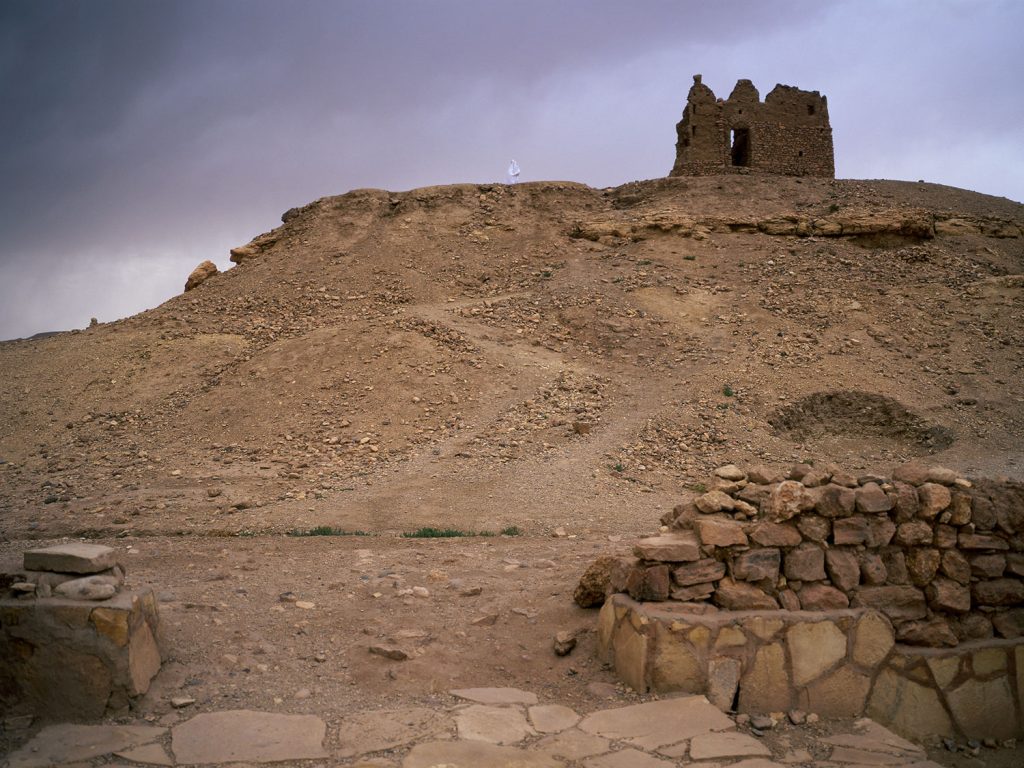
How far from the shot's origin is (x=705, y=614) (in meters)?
4.79

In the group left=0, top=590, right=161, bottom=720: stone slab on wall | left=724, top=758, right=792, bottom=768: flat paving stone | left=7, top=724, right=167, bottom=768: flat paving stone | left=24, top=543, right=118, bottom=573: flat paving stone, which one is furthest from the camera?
left=24, top=543, right=118, bottom=573: flat paving stone

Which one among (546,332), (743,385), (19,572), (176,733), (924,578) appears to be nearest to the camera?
(176,733)

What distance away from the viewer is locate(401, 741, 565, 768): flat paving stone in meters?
3.87

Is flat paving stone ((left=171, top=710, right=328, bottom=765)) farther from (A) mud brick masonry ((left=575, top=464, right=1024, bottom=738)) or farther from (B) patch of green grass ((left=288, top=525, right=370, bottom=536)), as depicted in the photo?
(B) patch of green grass ((left=288, top=525, right=370, bottom=536))

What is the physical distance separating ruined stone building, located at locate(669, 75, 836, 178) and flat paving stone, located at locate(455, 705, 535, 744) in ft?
74.4

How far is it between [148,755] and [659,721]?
8.62ft

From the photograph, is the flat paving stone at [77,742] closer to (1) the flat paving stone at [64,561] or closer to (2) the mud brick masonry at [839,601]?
(1) the flat paving stone at [64,561]

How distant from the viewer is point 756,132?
24.8m

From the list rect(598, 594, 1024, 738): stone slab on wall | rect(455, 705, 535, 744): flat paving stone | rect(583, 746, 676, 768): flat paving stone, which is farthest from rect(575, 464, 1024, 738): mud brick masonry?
rect(455, 705, 535, 744): flat paving stone

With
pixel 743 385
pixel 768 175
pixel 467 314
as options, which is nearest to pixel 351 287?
pixel 467 314

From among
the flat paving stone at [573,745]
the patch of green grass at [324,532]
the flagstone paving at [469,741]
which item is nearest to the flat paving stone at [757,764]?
the flagstone paving at [469,741]

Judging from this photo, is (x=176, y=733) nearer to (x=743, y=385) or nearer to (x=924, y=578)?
(x=924, y=578)

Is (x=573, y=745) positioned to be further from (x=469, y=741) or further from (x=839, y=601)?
(x=839, y=601)

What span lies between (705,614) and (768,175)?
72.7ft
